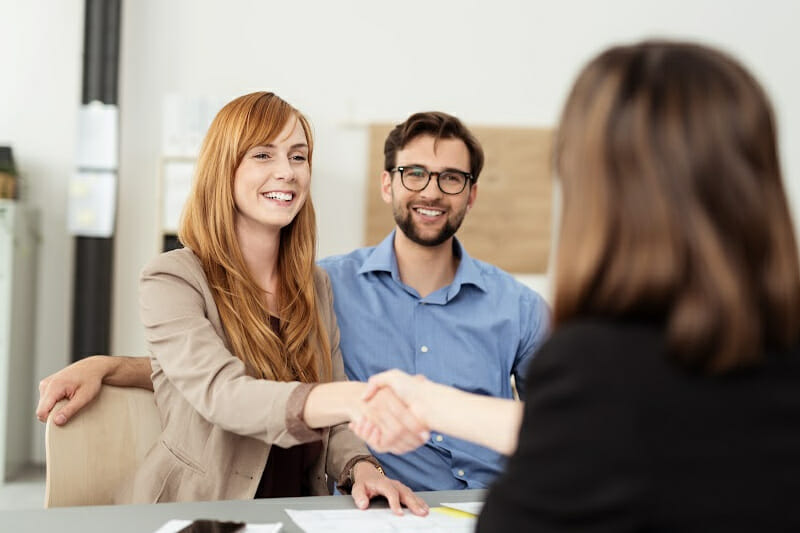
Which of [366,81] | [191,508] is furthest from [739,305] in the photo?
[366,81]

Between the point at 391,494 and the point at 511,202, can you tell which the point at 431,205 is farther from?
the point at 511,202

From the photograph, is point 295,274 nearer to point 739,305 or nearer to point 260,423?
point 260,423

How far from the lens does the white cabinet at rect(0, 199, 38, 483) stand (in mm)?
4566

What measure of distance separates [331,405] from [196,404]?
35 cm

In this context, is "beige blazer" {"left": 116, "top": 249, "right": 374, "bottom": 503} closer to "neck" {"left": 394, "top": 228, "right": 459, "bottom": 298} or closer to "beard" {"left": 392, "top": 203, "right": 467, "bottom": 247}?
"neck" {"left": 394, "top": 228, "right": 459, "bottom": 298}

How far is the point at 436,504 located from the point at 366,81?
388cm

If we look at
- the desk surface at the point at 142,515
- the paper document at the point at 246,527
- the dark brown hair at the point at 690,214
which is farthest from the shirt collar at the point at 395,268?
the dark brown hair at the point at 690,214

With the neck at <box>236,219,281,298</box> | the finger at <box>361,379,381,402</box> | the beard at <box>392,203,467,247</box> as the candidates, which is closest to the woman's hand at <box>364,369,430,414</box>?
the finger at <box>361,379,381,402</box>

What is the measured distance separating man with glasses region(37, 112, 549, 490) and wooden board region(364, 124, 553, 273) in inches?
96.6

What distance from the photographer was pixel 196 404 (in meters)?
1.82

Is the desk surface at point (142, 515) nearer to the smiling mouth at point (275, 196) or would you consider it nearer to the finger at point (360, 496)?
the finger at point (360, 496)

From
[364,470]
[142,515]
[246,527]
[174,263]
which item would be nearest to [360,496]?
[364,470]

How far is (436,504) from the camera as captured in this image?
1.71 m

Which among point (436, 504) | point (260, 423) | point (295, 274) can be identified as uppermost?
point (295, 274)
